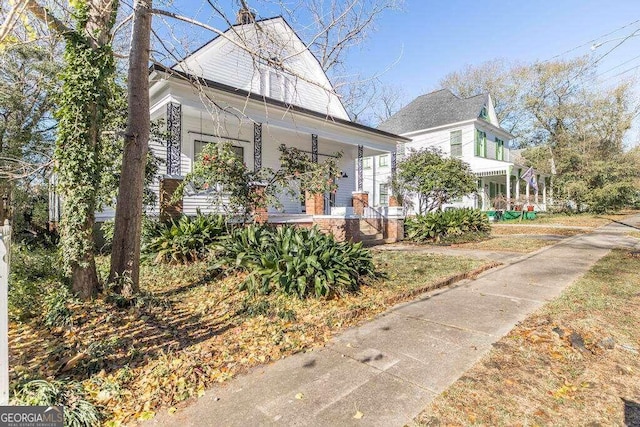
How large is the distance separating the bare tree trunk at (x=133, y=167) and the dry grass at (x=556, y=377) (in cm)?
448

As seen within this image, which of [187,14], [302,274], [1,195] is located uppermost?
[187,14]

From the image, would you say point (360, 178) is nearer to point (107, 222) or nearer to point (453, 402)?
point (107, 222)

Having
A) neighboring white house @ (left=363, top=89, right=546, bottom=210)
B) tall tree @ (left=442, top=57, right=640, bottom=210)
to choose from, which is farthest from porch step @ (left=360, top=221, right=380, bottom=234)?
tall tree @ (left=442, top=57, right=640, bottom=210)

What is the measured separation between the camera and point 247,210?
755 cm

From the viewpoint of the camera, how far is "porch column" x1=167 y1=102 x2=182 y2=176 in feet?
27.4

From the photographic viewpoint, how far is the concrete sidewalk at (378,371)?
2.40 m

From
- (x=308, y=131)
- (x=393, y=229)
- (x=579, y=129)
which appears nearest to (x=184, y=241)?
(x=308, y=131)

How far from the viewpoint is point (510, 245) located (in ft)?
34.0

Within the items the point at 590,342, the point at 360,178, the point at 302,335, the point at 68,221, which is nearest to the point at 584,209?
the point at 360,178

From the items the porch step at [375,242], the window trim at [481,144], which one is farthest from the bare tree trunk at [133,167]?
the window trim at [481,144]

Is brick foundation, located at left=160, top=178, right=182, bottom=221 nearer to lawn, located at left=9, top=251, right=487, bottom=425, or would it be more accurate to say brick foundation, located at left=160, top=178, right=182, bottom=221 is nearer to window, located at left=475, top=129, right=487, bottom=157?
lawn, located at left=9, top=251, right=487, bottom=425

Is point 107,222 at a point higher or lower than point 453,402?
higher

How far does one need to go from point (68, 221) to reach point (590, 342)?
6.19m

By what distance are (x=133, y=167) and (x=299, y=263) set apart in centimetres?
283
